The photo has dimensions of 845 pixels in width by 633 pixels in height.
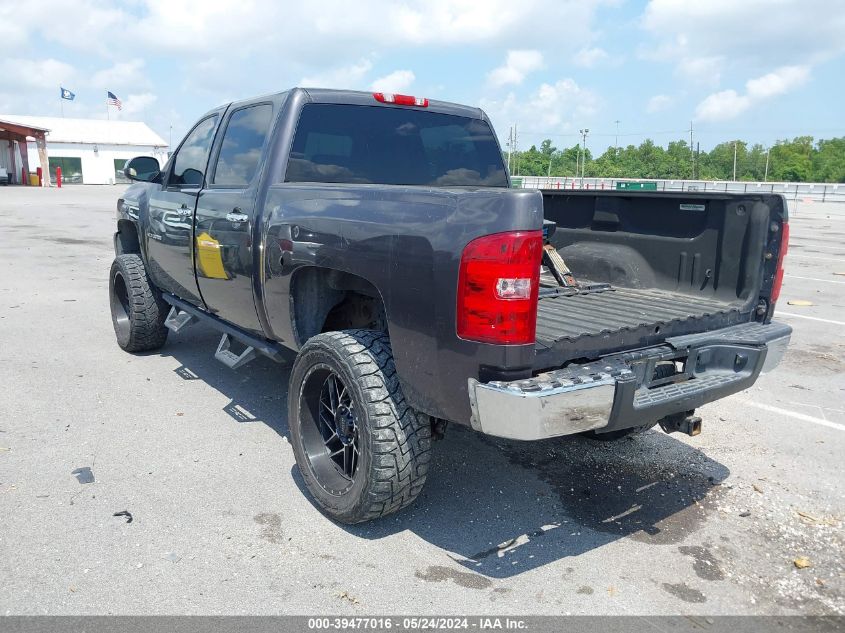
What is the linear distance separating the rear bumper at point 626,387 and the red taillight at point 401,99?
7.25 ft

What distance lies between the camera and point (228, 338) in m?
4.68

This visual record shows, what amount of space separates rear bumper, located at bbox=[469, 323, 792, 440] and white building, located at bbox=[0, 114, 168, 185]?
47244mm

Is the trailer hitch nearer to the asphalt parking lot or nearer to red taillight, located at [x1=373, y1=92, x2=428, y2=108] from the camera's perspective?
the asphalt parking lot

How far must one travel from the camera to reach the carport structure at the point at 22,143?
38625 millimetres

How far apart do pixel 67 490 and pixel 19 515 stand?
0.93ft

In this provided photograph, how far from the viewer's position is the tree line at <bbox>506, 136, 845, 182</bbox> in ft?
307

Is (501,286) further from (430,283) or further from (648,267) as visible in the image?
(648,267)

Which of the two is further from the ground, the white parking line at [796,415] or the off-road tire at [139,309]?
the off-road tire at [139,309]

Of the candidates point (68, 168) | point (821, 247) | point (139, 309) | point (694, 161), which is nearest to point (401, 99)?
point (139, 309)

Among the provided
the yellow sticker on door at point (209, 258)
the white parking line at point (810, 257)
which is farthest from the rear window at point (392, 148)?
the white parking line at point (810, 257)

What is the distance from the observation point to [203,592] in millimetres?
→ 2758

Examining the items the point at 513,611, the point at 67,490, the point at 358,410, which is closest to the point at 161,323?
the point at 67,490

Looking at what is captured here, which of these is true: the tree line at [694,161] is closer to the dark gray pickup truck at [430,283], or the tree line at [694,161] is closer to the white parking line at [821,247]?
the white parking line at [821,247]

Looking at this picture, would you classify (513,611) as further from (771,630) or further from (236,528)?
(236,528)
